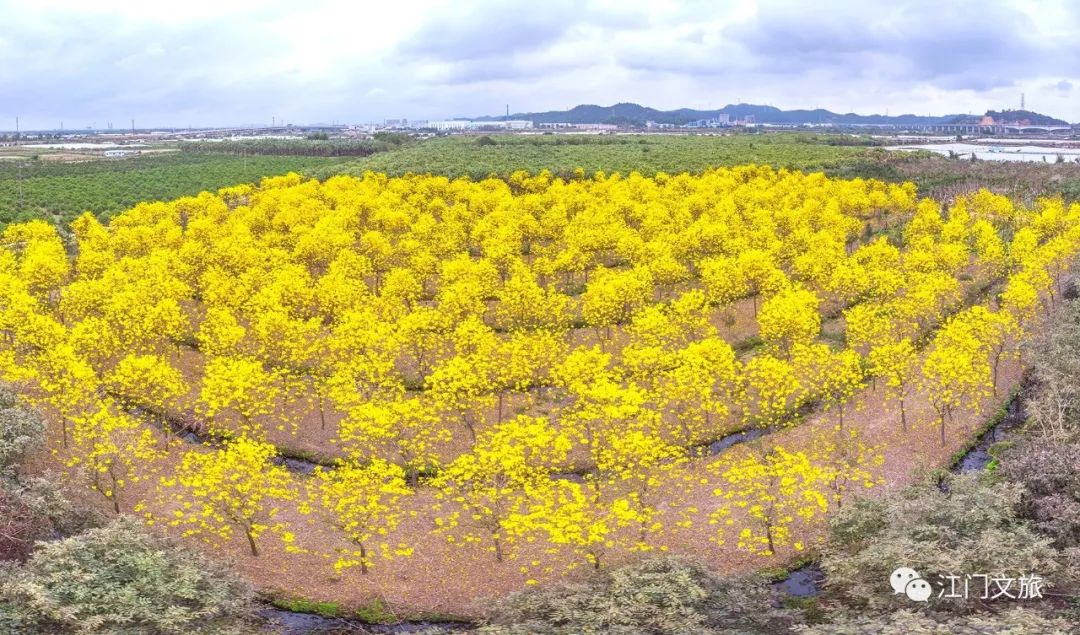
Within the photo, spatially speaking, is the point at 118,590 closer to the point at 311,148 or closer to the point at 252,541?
the point at 252,541

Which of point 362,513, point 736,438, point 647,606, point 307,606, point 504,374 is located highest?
point 504,374

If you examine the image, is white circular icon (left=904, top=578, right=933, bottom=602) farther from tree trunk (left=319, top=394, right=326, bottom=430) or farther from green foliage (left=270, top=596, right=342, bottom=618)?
tree trunk (left=319, top=394, right=326, bottom=430)

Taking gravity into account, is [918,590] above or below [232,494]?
below

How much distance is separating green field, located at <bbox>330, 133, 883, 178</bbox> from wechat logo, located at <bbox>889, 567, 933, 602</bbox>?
3427 inches

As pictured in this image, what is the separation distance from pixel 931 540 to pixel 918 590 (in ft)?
7.46

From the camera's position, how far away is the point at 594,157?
122688 millimetres

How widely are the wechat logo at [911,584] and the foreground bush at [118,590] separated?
1737 centimetres

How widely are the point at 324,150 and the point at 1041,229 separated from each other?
152 m

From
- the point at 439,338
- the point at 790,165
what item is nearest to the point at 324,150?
the point at 790,165

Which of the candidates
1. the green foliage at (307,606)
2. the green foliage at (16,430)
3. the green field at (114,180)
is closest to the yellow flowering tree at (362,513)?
the green foliage at (307,606)

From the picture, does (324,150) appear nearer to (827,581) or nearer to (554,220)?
(554,220)

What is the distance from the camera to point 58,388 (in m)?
32.0

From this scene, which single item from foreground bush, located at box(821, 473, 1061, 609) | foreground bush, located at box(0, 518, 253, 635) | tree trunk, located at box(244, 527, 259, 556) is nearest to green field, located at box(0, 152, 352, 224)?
tree trunk, located at box(244, 527, 259, 556)

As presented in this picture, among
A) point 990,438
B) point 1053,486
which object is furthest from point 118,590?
point 990,438
